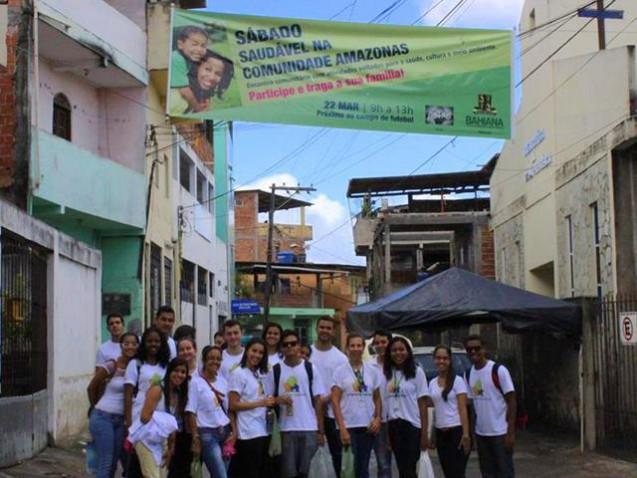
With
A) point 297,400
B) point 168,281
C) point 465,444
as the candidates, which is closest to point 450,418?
point 465,444

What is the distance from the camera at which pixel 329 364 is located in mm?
9188

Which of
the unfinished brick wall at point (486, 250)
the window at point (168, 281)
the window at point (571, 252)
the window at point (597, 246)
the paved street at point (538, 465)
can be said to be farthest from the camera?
the unfinished brick wall at point (486, 250)

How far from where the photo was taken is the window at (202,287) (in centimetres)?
3040

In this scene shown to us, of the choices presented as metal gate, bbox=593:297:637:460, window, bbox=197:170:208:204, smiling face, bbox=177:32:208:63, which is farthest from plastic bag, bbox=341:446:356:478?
window, bbox=197:170:208:204

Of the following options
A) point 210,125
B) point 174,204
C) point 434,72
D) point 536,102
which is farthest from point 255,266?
point 434,72

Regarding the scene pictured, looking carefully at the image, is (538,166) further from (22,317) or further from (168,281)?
(22,317)

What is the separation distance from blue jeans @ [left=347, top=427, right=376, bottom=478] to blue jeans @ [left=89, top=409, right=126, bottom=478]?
2173mm

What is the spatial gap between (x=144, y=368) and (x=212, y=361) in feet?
2.16

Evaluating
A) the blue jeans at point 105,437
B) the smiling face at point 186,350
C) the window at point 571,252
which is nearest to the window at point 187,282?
the window at point 571,252

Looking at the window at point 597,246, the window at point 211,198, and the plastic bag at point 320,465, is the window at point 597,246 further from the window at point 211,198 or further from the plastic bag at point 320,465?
the window at point 211,198

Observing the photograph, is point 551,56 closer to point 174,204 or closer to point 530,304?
point 530,304

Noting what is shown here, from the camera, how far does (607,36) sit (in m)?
17.9

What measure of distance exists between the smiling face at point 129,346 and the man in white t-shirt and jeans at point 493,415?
3.25m

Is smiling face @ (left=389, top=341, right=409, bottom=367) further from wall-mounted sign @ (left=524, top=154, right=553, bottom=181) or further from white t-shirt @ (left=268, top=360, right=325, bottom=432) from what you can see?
wall-mounted sign @ (left=524, top=154, right=553, bottom=181)
